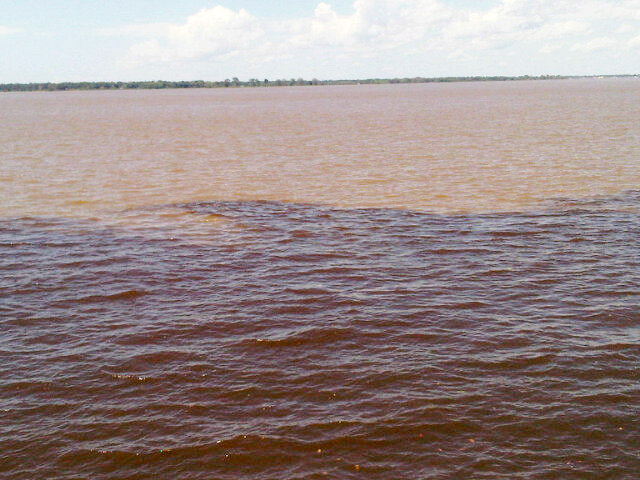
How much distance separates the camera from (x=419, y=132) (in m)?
68.6

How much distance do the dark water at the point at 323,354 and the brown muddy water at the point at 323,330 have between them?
7 cm

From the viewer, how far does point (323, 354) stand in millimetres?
15672

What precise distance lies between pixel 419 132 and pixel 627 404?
5810 cm

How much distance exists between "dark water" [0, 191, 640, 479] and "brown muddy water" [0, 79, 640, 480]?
0.23ft

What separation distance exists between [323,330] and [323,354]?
143cm

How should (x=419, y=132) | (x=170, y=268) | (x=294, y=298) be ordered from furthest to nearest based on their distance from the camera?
(x=419, y=132) < (x=170, y=268) < (x=294, y=298)

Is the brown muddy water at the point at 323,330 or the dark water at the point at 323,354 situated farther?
the brown muddy water at the point at 323,330

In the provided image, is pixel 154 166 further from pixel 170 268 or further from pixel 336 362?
pixel 336 362

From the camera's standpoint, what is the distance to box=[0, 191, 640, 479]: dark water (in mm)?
11727

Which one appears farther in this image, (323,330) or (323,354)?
(323,330)

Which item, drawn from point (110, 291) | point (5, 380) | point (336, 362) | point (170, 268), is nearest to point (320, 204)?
point (170, 268)

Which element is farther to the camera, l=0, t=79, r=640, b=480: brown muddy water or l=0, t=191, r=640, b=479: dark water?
l=0, t=79, r=640, b=480: brown muddy water

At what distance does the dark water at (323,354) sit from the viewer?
11.7m

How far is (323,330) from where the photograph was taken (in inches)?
671
